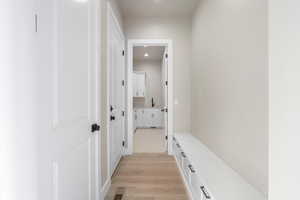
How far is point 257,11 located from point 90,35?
1.35m

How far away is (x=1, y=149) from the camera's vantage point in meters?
0.68

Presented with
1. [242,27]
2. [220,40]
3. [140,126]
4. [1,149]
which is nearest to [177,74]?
[220,40]

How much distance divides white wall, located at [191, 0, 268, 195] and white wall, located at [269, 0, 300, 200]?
30.8 inches

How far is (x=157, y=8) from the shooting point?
3707mm


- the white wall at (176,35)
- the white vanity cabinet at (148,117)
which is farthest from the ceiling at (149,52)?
the white wall at (176,35)

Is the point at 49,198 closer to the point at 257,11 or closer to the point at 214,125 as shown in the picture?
the point at 257,11

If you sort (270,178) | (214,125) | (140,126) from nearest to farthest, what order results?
(270,178), (214,125), (140,126)

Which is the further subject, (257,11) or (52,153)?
(257,11)

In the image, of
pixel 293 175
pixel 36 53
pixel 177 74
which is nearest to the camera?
pixel 293 175

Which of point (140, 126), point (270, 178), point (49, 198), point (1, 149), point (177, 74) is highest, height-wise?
point (177, 74)

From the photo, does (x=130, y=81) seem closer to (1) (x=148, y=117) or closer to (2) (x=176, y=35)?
(2) (x=176, y=35)

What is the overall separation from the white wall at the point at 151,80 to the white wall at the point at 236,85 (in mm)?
5129

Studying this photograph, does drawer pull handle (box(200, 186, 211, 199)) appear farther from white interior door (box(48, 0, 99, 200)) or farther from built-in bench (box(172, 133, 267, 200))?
white interior door (box(48, 0, 99, 200))

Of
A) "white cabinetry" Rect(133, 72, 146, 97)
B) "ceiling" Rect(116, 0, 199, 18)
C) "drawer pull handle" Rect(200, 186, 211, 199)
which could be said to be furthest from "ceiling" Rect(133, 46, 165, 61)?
"drawer pull handle" Rect(200, 186, 211, 199)
